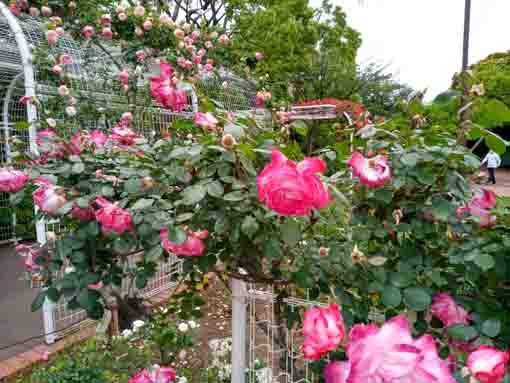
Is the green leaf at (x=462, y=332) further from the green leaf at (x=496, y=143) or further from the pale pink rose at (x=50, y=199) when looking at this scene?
the pale pink rose at (x=50, y=199)

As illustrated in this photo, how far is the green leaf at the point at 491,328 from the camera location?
2.00 feet

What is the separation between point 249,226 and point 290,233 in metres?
0.07

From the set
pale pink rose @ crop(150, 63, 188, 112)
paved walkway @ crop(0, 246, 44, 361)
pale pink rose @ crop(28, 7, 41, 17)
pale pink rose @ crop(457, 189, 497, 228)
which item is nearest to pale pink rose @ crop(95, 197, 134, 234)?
pale pink rose @ crop(150, 63, 188, 112)

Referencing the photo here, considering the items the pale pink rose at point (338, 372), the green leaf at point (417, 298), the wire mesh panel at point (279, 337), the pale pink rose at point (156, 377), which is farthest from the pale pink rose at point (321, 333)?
the pale pink rose at point (156, 377)

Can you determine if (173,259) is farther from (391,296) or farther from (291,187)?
(291,187)

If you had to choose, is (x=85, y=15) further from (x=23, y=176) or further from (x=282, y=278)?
(x=282, y=278)

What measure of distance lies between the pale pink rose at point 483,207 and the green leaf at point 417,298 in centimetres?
19

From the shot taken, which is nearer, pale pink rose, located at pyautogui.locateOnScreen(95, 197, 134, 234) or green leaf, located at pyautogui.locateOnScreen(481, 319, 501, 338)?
green leaf, located at pyautogui.locateOnScreen(481, 319, 501, 338)

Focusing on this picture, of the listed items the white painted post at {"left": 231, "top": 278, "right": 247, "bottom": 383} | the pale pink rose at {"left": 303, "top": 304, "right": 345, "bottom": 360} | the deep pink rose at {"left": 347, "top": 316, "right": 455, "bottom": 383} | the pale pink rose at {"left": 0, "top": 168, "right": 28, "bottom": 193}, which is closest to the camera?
A: the deep pink rose at {"left": 347, "top": 316, "right": 455, "bottom": 383}

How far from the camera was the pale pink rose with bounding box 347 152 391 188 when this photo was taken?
0.68m

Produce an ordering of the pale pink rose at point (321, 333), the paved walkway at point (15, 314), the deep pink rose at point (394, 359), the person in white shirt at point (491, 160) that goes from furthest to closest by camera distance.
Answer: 1. the paved walkway at point (15, 314)
2. the person in white shirt at point (491, 160)
3. the pale pink rose at point (321, 333)
4. the deep pink rose at point (394, 359)

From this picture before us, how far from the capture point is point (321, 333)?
0.60 m

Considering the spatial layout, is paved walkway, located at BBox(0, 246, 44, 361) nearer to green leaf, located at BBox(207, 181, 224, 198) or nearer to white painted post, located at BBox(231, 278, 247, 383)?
white painted post, located at BBox(231, 278, 247, 383)

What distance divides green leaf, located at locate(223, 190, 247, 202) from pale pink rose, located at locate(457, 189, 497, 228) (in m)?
0.45
